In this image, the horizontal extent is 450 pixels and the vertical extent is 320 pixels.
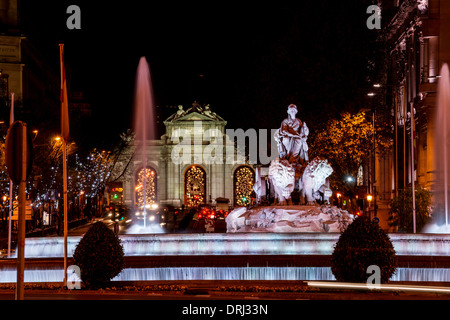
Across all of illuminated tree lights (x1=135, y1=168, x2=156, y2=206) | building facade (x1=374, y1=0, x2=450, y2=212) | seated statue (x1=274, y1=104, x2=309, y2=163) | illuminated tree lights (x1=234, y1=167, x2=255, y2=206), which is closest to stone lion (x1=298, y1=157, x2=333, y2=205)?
seated statue (x1=274, y1=104, x2=309, y2=163)

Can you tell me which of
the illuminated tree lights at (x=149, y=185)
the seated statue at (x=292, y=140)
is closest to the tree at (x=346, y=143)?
the seated statue at (x=292, y=140)

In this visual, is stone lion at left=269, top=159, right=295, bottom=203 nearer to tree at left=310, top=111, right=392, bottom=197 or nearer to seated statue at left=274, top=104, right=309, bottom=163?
seated statue at left=274, top=104, right=309, bottom=163

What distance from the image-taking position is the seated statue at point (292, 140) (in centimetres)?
2242

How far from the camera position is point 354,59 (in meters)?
38.8

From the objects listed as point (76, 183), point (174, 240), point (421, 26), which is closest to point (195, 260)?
point (174, 240)

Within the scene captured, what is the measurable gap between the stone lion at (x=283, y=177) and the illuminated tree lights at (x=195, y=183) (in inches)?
3432

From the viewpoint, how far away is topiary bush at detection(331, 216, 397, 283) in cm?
1255

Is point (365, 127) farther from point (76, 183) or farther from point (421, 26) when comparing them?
point (76, 183)

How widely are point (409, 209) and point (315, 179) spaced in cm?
1137

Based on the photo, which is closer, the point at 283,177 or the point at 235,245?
the point at 235,245

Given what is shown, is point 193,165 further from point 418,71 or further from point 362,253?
point 362,253

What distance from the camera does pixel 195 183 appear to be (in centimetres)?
11044

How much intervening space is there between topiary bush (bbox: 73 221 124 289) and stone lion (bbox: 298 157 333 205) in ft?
31.6

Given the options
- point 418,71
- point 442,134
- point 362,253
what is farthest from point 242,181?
point 362,253
